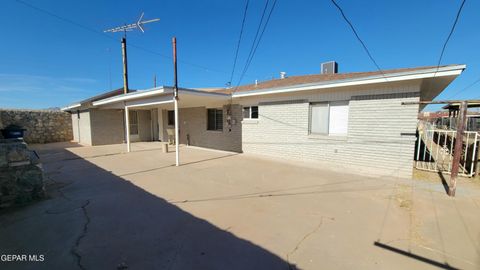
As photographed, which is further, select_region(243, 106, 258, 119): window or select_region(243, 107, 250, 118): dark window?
select_region(243, 107, 250, 118): dark window

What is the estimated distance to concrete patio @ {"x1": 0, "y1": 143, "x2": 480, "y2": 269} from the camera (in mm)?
2510

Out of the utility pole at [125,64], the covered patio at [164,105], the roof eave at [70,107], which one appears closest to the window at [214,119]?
the covered patio at [164,105]

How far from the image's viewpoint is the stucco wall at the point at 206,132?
10.3 m

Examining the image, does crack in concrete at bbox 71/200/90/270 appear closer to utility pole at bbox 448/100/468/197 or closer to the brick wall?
utility pole at bbox 448/100/468/197

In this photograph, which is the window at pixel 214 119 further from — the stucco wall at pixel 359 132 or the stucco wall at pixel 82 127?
the stucco wall at pixel 82 127

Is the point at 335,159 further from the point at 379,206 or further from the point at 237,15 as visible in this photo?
the point at 237,15

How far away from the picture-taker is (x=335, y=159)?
715cm

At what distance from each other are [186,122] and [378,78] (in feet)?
33.0

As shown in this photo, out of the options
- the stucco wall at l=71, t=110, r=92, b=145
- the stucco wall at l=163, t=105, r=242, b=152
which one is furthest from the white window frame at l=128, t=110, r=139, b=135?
the stucco wall at l=163, t=105, r=242, b=152

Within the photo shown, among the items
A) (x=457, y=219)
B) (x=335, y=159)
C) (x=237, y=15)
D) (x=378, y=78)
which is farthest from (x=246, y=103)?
(x=457, y=219)
